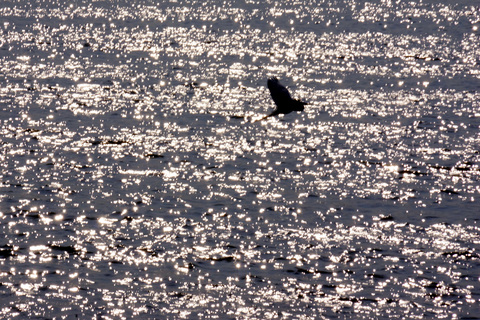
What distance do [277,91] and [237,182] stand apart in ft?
15.4

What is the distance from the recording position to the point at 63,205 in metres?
34.2

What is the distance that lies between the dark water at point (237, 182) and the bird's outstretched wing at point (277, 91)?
11.4ft

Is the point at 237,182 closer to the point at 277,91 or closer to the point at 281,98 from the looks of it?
the point at 281,98

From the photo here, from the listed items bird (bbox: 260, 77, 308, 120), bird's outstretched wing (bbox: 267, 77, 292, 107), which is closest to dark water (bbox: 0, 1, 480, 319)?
bird (bbox: 260, 77, 308, 120)

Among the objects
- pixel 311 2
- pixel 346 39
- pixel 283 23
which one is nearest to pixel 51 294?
pixel 346 39

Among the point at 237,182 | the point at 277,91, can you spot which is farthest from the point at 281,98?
the point at 237,182

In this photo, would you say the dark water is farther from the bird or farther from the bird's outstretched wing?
the bird's outstretched wing

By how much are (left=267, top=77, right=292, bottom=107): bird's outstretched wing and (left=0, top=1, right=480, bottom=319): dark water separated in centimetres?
346

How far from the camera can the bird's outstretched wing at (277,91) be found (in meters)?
37.9

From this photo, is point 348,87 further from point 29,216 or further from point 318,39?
point 29,216

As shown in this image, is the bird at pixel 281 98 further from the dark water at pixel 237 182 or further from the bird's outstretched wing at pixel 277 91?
the dark water at pixel 237 182

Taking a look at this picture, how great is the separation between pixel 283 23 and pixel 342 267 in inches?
2494

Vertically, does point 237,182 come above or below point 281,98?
below

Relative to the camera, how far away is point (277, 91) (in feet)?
124
